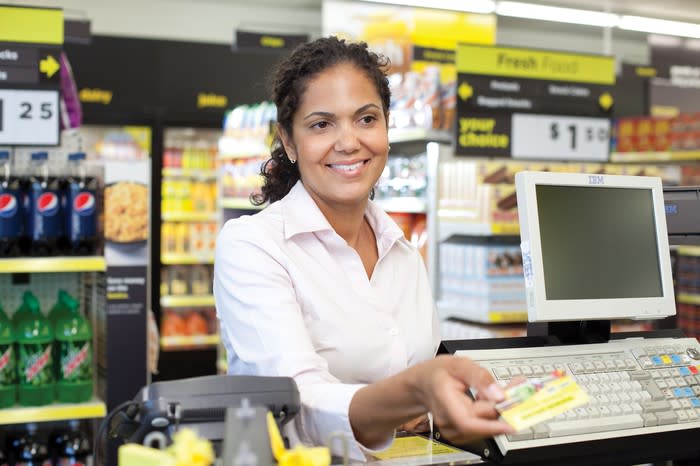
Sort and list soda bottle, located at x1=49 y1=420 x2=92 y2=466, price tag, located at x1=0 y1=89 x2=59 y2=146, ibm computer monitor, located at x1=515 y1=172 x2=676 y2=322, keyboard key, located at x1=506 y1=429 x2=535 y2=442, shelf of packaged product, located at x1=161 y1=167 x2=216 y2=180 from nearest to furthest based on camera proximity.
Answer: keyboard key, located at x1=506 y1=429 x2=535 y2=442 < ibm computer monitor, located at x1=515 y1=172 x2=676 y2=322 < soda bottle, located at x1=49 y1=420 x2=92 y2=466 < price tag, located at x1=0 y1=89 x2=59 y2=146 < shelf of packaged product, located at x1=161 y1=167 x2=216 y2=180

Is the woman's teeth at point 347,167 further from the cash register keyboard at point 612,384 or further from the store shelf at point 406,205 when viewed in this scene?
the store shelf at point 406,205

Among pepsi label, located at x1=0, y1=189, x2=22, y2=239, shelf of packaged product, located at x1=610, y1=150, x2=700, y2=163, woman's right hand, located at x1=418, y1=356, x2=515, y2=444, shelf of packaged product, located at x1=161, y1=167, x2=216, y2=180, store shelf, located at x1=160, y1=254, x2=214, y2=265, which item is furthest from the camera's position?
shelf of packaged product, located at x1=161, y1=167, x2=216, y2=180

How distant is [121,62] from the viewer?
8.04m

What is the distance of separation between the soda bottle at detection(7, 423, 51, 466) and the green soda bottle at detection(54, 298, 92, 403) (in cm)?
23

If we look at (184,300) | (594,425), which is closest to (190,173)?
(184,300)

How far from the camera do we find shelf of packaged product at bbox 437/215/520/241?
4453 mm

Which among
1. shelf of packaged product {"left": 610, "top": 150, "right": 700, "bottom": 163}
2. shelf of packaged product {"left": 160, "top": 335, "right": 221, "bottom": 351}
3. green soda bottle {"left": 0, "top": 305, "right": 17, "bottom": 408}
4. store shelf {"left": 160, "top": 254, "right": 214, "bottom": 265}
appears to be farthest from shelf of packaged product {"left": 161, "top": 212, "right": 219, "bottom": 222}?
green soda bottle {"left": 0, "top": 305, "right": 17, "bottom": 408}

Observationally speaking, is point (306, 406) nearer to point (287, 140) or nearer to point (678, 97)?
point (287, 140)

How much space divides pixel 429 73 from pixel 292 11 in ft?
19.1

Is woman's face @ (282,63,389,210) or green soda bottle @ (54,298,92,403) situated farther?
green soda bottle @ (54,298,92,403)

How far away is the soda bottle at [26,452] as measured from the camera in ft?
11.3

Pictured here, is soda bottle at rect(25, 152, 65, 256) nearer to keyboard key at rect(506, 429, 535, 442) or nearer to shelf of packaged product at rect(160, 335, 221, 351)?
keyboard key at rect(506, 429, 535, 442)

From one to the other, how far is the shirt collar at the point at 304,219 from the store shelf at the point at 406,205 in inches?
101

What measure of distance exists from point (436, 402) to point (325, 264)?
0.75 meters
